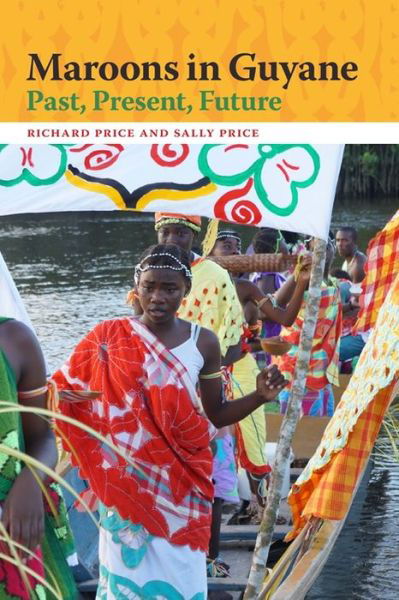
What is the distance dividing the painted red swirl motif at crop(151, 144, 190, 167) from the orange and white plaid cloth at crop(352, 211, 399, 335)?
88 centimetres

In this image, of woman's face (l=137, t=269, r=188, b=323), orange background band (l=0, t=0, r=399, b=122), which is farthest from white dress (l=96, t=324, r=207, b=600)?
orange background band (l=0, t=0, r=399, b=122)

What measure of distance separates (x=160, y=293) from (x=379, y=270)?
1225 millimetres

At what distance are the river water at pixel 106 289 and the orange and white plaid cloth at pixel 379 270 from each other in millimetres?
1661

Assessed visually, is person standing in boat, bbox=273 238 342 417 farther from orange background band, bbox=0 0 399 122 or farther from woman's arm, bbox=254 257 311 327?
orange background band, bbox=0 0 399 122

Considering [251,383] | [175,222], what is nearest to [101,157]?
[175,222]

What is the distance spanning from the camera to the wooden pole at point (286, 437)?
13.5 ft

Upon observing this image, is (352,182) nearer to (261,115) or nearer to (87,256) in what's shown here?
(87,256)

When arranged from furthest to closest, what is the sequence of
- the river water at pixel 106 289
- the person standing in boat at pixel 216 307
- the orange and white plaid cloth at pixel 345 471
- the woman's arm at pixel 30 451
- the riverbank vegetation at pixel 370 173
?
the riverbank vegetation at pixel 370 173
the river water at pixel 106 289
the person standing in boat at pixel 216 307
the orange and white plaid cloth at pixel 345 471
the woman's arm at pixel 30 451

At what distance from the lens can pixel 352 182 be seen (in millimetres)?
43219

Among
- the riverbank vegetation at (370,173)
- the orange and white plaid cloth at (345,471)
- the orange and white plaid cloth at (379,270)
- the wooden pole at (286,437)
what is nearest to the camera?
the wooden pole at (286,437)

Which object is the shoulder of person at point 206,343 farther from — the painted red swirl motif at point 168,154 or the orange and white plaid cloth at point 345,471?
the painted red swirl motif at point 168,154

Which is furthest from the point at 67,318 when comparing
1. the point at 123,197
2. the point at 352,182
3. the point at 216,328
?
the point at 352,182

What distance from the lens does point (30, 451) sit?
2928 millimetres

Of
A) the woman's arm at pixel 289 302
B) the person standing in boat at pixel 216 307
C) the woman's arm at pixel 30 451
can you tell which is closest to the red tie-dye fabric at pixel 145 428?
the woman's arm at pixel 30 451
